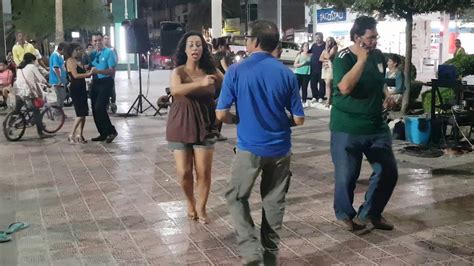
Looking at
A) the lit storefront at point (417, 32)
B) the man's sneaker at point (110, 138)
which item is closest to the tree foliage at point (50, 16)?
the lit storefront at point (417, 32)

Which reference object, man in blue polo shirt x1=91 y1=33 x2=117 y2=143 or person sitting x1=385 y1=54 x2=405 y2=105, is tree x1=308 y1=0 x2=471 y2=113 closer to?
person sitting x1=385 y1=54 x2=405 y2=105

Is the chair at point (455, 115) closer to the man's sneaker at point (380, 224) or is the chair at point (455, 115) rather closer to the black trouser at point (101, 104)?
the man's sneaker at point (380, 224)

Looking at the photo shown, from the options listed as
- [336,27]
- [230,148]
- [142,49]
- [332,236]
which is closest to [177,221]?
[332,236]

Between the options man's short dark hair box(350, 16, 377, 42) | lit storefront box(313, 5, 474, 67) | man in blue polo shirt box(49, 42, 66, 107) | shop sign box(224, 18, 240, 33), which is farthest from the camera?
shop sign box(224, 18, 240, 33)

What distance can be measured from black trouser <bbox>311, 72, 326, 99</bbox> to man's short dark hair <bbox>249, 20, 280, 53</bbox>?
11.2 m

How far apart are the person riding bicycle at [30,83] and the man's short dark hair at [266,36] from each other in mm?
7552

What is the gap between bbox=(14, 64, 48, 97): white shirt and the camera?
10.6 meters

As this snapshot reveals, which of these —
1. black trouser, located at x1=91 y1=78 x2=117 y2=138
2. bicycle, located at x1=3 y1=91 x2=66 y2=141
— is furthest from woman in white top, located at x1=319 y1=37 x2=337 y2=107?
bicycle, located at x1=3 y1=91 x2=66 y2=141

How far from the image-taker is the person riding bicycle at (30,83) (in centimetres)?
1066

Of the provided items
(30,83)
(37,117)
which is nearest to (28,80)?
(30,83)

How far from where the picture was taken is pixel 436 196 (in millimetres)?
6578

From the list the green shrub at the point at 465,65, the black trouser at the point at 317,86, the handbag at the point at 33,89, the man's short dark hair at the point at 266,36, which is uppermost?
the man's short dark hair at the point at 266,36

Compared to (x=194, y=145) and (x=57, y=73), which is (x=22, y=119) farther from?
(x=194, y=145)

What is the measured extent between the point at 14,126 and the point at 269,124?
8.01m
